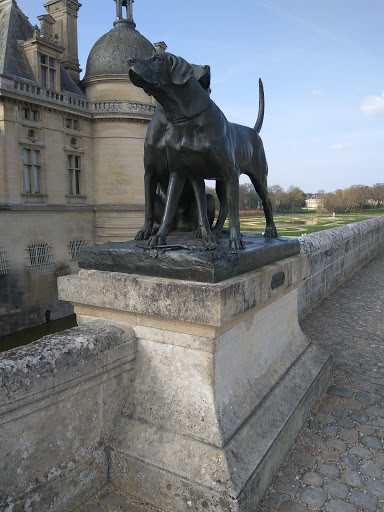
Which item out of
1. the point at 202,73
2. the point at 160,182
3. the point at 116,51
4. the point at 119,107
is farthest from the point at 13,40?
the point at 202,73

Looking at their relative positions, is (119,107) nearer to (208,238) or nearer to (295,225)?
(295,225)

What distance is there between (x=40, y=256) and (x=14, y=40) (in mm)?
11467

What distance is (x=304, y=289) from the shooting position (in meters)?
6.42

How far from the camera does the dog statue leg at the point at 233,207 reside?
9.05ft

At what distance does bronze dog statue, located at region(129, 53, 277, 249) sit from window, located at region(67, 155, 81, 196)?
2127cm

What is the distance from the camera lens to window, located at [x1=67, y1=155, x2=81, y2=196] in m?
22.8

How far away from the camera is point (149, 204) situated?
3.04 m

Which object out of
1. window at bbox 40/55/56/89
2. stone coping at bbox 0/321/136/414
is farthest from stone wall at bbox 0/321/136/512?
window at bbox 40/55/56/89

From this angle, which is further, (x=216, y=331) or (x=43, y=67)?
(x=43, y=67)

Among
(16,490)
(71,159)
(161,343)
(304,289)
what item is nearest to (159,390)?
(161,343)

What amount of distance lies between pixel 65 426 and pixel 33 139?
20.5m

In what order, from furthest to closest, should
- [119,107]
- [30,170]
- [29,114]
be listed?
[119,107]
[30,170]
[29,114]

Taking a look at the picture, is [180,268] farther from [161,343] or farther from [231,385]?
[231,385]

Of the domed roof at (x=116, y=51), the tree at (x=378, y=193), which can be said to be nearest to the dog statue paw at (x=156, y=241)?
the domed roof at (x=116, y=51)
